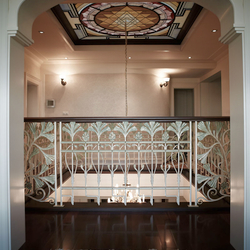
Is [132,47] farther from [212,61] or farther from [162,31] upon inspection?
[212,61]

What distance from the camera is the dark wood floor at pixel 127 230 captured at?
1.80 m

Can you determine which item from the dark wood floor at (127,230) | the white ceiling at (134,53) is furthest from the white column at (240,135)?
the white ceiling at (134,53)

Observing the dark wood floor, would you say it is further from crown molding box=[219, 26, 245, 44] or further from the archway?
crown molding box=[219, 26, 245, 44]

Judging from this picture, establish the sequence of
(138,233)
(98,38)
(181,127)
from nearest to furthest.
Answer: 1. (138,233)
2. (181,127)
3. (98,38)

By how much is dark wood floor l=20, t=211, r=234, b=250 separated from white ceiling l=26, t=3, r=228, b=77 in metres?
2.97

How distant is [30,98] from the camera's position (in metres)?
6.29

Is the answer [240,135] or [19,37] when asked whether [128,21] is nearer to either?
[19,37]

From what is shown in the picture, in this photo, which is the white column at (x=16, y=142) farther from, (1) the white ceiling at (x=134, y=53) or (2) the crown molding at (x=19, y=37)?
(1) the white ceiling at (x=134, y=53)

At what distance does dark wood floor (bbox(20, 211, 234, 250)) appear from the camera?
5.91 feet

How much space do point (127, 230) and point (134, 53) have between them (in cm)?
458

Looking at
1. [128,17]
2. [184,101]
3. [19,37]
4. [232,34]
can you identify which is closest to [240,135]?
[232,34]

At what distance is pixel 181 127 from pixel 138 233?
1209 millimetres

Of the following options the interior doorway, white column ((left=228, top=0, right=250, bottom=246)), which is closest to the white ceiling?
the interior doorway

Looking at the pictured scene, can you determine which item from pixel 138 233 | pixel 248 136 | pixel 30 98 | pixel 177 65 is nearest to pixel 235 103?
pixel 248 136
